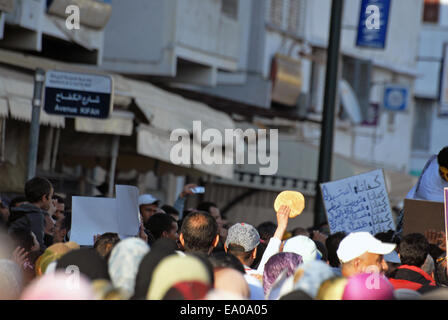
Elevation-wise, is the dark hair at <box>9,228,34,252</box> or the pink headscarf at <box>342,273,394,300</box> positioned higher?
the pink headscarf at <box>342,273,394,300</box>

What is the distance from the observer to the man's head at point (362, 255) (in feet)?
17.8

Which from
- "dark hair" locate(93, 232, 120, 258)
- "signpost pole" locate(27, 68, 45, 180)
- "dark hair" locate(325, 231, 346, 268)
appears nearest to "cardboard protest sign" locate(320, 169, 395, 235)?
"dark hair" locate(325, 231, 346, 268)

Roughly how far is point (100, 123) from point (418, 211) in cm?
524

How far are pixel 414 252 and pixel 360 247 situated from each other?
1.91 metres

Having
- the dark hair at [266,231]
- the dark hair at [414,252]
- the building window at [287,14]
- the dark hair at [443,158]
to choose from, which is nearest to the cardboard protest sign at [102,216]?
the dark hair at [414,252]

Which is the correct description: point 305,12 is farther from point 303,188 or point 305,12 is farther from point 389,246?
point 389,246

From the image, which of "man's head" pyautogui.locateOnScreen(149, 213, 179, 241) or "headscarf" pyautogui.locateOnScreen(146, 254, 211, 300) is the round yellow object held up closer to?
"man's head" pyautogui.locateOnScreen(149, 213, 179, 241)

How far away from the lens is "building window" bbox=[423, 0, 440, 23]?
45969 mm

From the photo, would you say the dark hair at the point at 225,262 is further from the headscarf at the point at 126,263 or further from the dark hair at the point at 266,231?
the dark hair at the point at 266,231

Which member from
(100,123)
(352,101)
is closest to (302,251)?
(100,123)

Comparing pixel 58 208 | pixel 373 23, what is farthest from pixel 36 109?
pixel 373 23

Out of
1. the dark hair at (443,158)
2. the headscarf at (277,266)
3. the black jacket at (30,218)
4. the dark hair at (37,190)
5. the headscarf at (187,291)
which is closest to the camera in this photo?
the headscarf at (187,291)

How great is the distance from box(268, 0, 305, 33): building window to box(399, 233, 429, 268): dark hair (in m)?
22.5

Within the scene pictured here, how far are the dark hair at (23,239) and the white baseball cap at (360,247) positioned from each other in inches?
77.4
